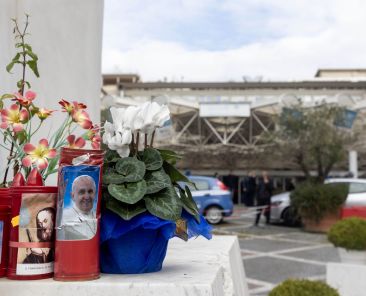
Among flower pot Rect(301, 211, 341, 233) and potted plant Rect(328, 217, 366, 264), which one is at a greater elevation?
potted plant Rect(328, 217, 366, 264)

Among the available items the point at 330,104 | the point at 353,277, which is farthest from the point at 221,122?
the point at 353,277

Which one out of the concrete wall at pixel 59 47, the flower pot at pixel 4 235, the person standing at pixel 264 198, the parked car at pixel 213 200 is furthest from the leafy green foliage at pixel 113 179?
the person standing at pixel 264 198

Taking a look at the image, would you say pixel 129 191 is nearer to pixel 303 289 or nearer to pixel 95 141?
pixel 95 141

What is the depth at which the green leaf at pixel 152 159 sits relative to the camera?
178 cm

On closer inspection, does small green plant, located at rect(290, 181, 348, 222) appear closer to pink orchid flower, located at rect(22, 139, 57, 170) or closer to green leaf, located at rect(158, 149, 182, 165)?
green leaf, located at rect(158, 149, 182, 165)

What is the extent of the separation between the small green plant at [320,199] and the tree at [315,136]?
2.87 m

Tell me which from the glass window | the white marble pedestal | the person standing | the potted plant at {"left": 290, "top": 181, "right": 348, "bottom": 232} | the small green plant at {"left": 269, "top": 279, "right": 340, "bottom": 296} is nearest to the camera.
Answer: the white marble pedestal

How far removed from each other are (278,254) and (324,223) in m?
3.69

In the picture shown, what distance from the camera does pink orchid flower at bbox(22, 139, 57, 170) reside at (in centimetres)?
164

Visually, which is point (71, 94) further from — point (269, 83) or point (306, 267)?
point (269, 83)

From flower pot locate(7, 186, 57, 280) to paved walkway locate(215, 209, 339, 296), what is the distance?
481cm

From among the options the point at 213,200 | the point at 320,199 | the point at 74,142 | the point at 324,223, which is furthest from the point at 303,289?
the point at 213,200

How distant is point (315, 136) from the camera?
1602cm

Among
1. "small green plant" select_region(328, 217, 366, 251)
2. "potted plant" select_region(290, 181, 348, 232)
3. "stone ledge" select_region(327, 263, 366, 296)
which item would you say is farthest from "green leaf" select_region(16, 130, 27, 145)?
"potted plant" select_region(290, 181, 348, 232)
